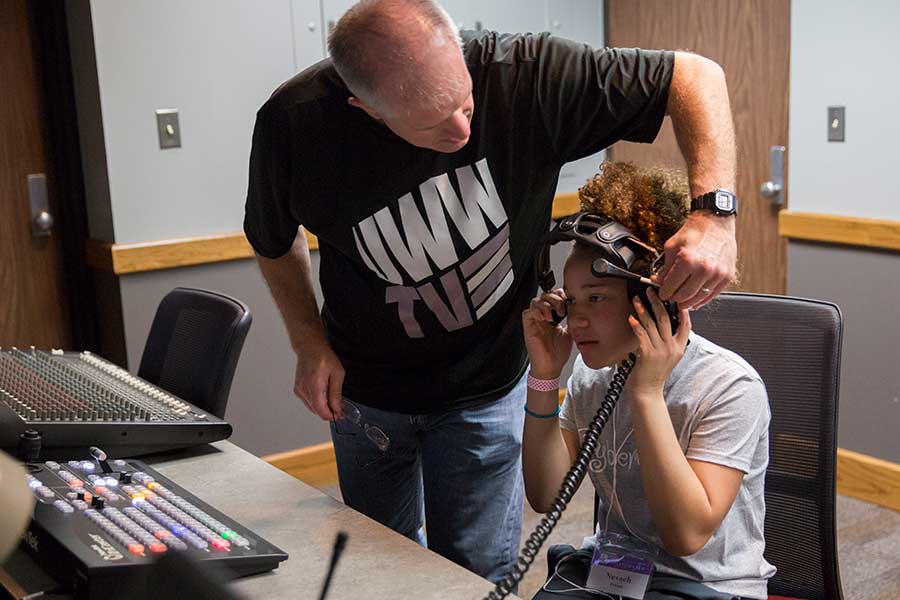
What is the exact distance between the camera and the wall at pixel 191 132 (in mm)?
3191

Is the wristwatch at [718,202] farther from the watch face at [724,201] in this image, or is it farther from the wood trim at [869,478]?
the wood trim at [869,478]

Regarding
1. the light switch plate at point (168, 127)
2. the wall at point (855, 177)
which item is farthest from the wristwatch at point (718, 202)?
the light switch plate at point (168, 127)

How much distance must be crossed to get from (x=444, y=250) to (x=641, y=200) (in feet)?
1.14

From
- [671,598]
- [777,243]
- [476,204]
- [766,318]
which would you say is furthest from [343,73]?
[777,243]

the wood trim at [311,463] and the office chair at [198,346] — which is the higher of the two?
the office chair at [198,346]

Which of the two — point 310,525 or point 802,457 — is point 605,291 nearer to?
point 802,457

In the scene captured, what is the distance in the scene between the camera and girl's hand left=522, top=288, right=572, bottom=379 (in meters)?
1.55

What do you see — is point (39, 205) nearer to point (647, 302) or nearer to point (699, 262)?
point (647, 302)

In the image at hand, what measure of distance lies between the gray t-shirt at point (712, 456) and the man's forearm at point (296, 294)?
0.54 meters

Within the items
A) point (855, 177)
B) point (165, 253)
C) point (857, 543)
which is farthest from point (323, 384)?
point (855, 177)

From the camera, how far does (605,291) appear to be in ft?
4.80

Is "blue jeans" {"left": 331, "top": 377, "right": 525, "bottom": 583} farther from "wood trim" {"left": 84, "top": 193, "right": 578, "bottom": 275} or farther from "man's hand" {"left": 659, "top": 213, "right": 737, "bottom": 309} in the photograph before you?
"wood trim" {"left": 84, "top": 193, "right": 578, "bottom": 275}

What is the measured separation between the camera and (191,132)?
131 inches

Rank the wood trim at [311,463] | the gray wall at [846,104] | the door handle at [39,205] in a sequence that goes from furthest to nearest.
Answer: the wood trim at [311,463] < the door handle at [39,205] < the gray wall at [846,104]
